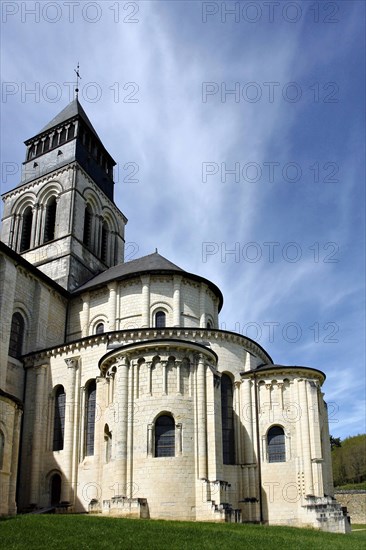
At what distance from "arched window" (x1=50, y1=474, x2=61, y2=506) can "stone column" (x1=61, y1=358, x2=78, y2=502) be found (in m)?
0.73

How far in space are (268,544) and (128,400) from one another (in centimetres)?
901

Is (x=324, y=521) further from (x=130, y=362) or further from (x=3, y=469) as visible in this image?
(x=3, y=469)

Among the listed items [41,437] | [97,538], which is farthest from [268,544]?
[41,437]

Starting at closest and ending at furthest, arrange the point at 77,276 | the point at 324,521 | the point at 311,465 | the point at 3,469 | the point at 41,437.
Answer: the point at 3,469, the point at 324,521, the point at 311,465, the point at 41,437, the point at 77,276

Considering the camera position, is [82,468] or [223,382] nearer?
[82,468]

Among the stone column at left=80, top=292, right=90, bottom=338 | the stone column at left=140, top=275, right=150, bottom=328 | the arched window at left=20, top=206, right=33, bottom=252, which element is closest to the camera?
the stone column at left=140, top=275, right=150, bottom=328

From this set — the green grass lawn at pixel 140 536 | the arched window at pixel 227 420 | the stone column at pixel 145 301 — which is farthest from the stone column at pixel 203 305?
the green grass lawn at pixel 140 536

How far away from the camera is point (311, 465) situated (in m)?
24.9

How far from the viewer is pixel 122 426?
22.0 meters

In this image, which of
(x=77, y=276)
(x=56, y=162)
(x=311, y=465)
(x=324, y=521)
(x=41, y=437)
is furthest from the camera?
(x=56, y=162)

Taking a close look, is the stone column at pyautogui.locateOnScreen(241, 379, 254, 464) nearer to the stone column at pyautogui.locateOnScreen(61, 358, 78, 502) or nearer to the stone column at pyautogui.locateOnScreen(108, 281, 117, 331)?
the stone column at pyautogui.locateOnScreen(108, 281, 117, 331)

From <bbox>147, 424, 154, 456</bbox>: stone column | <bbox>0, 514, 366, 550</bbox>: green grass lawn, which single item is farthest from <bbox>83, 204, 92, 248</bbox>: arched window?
<bbox>0, 514, 366, 550</bbox>: green grass lawn

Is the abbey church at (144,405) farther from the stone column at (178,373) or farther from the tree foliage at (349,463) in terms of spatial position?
the tree foliage at (349,463)

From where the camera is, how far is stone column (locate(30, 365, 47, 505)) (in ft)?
85.3
